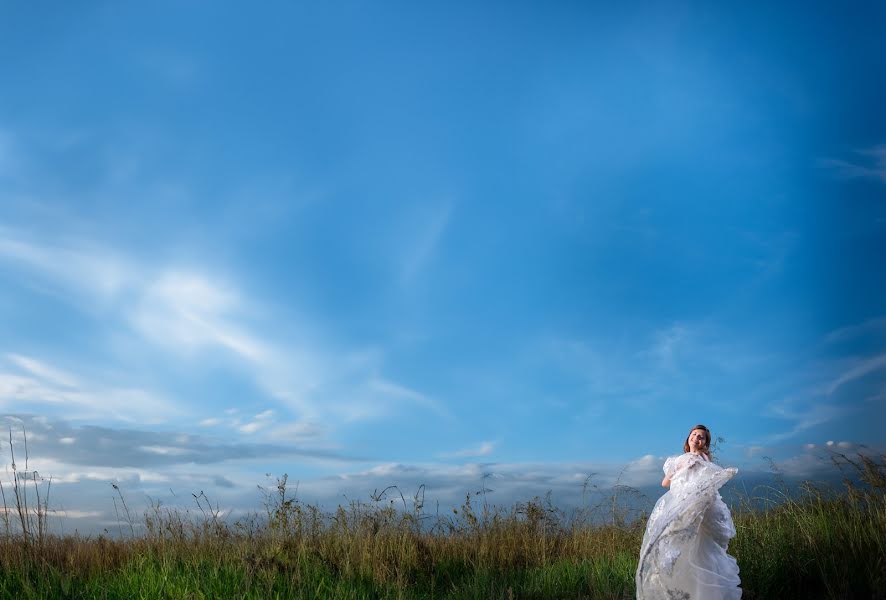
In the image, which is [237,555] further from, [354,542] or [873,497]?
[873,497]

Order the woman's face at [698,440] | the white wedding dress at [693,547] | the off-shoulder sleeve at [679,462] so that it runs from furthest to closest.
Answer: the woman's face at [698,440]
the off-shoulder sleeve at [679,462]
the white wedding dress at [693,547]

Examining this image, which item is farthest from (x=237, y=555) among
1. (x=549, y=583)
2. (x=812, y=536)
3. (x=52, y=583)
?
(x=812, y=536)

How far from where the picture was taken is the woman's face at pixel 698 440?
7691 millimetres

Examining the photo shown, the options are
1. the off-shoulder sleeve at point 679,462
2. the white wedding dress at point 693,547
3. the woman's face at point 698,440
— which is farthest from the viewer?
the woman's face at point 698,440

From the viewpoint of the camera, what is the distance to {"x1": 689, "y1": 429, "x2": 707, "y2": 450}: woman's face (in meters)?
7.69

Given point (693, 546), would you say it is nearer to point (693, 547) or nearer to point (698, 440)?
point (693, 547)

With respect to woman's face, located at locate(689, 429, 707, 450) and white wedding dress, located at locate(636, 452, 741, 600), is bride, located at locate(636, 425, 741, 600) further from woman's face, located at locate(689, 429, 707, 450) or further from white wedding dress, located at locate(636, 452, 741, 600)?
woman's face, located at locate(689, 429, 707, 450)

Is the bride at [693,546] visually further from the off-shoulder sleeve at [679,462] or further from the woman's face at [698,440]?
the woman's face at [698,440]

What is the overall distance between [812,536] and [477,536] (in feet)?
14.3

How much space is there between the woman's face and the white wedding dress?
32 centimetres

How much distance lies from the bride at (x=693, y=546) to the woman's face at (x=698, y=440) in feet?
0.89

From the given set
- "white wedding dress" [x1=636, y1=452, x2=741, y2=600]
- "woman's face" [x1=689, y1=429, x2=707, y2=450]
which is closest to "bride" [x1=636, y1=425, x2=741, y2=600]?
"white wedding dress" [x1=636, y1=452, x2=741, y2=600]

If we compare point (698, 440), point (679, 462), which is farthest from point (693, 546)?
point (698, 440)

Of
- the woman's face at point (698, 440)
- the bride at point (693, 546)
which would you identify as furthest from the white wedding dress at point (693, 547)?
the woman's face at point (698, 440)
